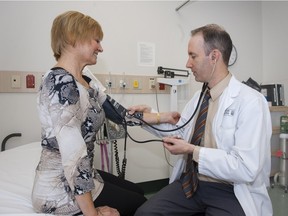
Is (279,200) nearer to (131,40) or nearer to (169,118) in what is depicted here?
(169,118)

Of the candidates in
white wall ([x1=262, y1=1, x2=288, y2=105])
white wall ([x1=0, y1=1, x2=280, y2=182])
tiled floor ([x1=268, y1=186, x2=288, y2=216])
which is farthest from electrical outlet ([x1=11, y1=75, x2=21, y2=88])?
white wall ([x1=262, y1=1, x2=288, y2=105])

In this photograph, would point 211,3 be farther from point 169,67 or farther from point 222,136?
point 222,136

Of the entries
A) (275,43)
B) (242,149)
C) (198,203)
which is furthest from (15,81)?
(275,43)

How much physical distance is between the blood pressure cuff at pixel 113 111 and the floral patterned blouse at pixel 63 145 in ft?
1.35

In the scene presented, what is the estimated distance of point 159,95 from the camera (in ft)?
8.29

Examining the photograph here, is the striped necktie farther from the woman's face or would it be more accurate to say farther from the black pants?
the woman's face

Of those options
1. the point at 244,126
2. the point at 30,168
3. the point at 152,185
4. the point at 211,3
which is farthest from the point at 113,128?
the point at 211,3

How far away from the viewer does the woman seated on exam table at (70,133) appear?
2.82 ft

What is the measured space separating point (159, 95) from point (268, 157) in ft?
4.74

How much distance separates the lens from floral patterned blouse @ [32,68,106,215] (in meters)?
0.86

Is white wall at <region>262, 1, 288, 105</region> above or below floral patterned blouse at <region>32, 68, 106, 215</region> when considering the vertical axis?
above

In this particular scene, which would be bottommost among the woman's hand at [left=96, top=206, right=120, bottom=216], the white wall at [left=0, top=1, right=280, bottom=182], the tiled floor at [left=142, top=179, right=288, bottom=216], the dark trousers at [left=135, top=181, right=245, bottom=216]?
the tiled floor at [left=142, top=179, right=288, bottom=216]

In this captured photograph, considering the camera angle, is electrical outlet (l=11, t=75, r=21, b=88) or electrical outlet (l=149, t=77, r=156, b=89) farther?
electrical outlet (l=149, t=77, r=156, b=89)

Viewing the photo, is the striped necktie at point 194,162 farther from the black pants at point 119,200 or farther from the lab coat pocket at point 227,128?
the black pants at point 119,200
